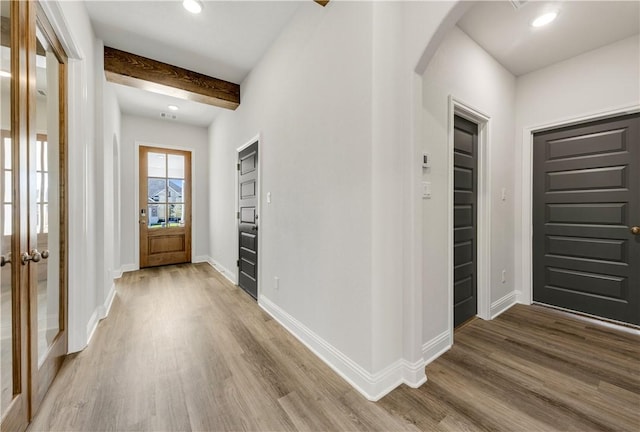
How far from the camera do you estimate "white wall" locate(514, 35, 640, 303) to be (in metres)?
2.43

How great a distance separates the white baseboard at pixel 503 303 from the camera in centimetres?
273

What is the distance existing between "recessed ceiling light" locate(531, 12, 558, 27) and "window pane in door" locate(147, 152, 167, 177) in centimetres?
563

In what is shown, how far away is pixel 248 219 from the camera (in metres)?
3.48

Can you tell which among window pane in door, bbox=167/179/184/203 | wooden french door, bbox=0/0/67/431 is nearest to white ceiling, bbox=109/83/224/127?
window pane in door, bbox=167/179/184/203

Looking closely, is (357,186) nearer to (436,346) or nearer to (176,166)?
(436,346)

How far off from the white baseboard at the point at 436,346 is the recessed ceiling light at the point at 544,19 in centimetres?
269

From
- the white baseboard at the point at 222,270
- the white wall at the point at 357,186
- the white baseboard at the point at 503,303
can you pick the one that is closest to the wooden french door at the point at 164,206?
the white baseboard at the point at 222,270

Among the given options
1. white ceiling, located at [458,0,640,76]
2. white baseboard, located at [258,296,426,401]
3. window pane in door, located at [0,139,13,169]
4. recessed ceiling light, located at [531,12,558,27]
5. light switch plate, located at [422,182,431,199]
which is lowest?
white baseboard, located at [258,296,426,401]

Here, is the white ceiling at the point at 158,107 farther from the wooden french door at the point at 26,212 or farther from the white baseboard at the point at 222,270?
the white baseboard at the point at 222,270

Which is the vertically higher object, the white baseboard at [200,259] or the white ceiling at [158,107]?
the white ceiling at [158,107]

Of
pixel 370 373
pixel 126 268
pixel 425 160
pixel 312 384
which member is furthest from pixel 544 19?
pixel 126 268

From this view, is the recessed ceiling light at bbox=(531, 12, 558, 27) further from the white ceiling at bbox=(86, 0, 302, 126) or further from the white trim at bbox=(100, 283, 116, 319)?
the white trim at bbox=(100, 283, 116, 319)

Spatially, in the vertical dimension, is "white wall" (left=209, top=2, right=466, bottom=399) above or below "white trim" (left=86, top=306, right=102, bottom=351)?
above

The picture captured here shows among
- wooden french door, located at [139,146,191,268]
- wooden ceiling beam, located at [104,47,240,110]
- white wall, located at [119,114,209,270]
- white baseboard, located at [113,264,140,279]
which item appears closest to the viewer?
wooden ceiling beam, located at [104,47,240,110]
